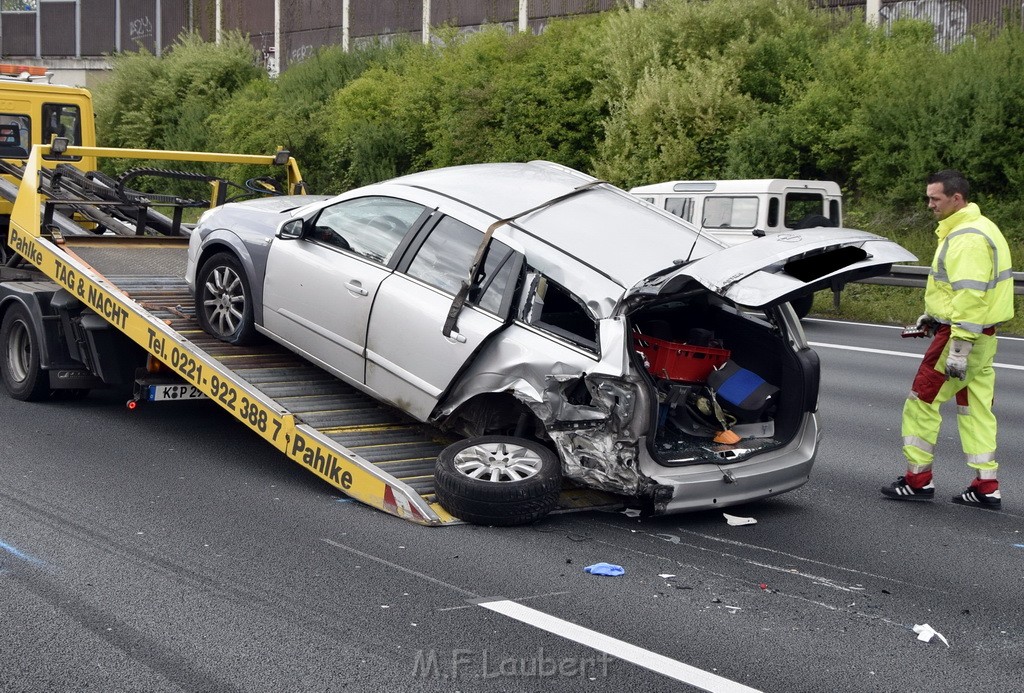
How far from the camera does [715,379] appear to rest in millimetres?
6387

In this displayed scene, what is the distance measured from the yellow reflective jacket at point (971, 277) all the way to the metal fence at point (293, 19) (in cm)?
1806

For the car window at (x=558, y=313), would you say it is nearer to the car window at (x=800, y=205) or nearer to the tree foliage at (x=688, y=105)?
the car window at (x=800, y=205)

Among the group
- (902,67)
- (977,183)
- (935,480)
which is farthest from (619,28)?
(935,480)

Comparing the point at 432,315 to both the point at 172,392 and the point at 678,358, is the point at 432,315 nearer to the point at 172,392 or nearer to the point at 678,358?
the point at 678,358

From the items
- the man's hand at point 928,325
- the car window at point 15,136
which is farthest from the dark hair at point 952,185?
the car window at point 15,136

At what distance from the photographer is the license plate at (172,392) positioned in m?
7.99

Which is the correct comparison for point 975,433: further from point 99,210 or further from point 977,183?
point 977,183

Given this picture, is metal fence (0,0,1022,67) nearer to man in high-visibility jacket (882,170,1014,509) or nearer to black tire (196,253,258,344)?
man in high-visibility jacket (882,170,1014,509)

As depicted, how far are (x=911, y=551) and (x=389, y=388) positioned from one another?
298 centimetres

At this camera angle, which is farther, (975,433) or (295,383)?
(295,383)

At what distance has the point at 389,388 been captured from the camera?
6785 mm

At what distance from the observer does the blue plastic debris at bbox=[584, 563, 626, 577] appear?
544cm

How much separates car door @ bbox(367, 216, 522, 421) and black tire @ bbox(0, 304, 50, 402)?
334cm

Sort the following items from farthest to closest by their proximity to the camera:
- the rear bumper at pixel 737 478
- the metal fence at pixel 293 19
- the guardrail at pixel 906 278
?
the metal fence at pixel 293 19, the guardrail at pixel 906 278, the rear bumper at pixel 737 478
